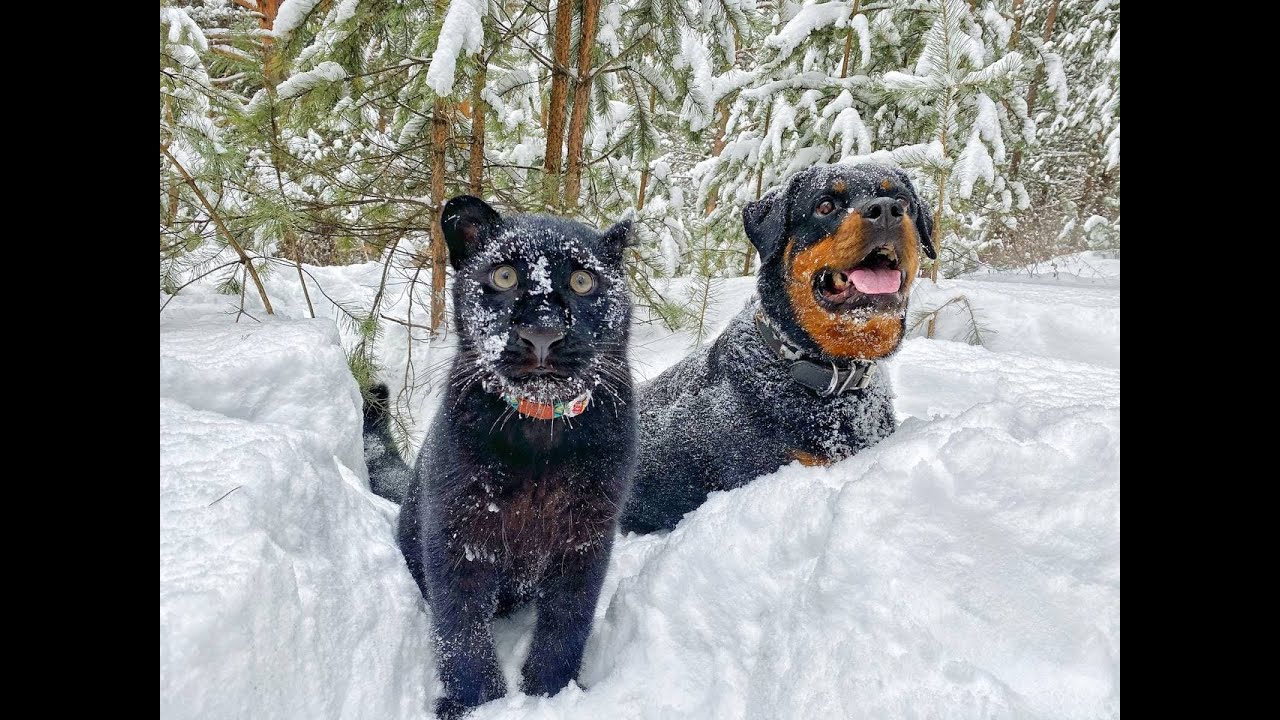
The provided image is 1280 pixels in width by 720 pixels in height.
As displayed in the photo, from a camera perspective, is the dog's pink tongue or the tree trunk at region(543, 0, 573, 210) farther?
the tree trunk at region(543, 0, 573, 210)

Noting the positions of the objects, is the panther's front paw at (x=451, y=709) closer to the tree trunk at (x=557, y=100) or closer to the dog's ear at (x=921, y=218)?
the dog's ear at (x=921, y=218)

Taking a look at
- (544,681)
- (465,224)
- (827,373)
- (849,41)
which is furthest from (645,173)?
(544,681)

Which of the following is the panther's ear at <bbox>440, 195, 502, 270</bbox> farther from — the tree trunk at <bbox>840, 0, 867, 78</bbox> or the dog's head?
the tree trunk at <bbox>840, 0, 867, 78</bbox>

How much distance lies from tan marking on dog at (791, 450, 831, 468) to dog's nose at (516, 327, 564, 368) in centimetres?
139

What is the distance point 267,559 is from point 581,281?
114 cm

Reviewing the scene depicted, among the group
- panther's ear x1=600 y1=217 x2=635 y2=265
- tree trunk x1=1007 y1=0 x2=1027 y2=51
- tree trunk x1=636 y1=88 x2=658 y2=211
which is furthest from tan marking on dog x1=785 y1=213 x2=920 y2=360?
tree trunk x1=1007 y1=0 x2=1027 y2=51

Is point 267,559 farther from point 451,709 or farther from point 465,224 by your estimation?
point 465,224

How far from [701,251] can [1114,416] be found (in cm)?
446

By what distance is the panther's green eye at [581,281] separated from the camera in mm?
1781

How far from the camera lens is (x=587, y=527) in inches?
75.5

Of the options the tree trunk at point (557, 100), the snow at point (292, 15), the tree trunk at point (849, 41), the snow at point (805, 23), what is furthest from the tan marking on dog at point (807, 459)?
the snow at point (805, 23)

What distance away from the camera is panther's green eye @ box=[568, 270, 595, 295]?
1781 millimetres
